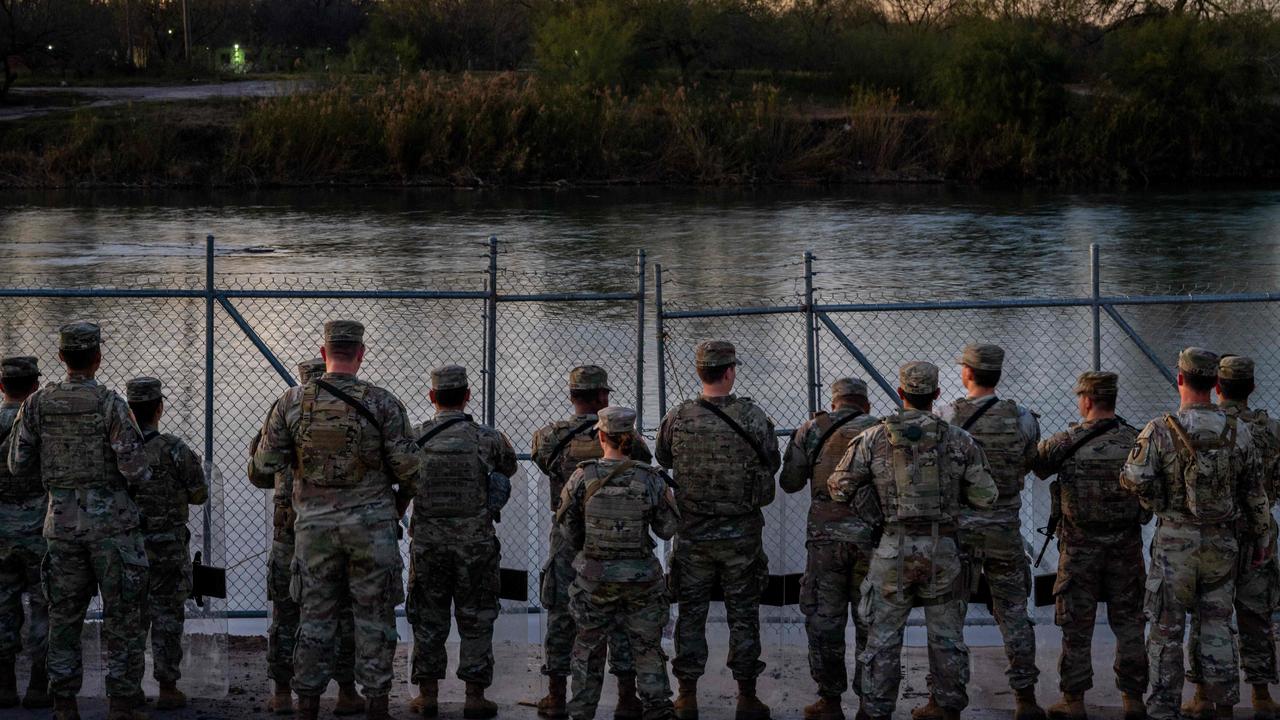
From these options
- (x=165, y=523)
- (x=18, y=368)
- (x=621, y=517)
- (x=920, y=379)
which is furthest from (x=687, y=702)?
(x=18, y=368)

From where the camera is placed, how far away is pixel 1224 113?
153 feet

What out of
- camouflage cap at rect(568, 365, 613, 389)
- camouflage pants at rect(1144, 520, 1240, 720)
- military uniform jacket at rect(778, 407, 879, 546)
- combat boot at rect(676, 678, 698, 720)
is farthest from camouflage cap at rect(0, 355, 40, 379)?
camouflage pants at rect(1144, 520, 1240, 720)

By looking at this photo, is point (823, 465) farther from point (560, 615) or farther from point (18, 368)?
point (18, 368)

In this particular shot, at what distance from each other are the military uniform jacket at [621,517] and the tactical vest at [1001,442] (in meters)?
1.48

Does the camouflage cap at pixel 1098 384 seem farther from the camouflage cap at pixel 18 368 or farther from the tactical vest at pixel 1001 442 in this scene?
the camouflage cap at pixel 18 368

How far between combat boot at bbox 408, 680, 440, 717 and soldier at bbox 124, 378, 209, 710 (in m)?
1.08

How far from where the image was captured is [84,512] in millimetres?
6812

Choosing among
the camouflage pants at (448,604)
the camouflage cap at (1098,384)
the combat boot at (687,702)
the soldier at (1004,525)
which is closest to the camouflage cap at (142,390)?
the camouflage pants at (448,604)

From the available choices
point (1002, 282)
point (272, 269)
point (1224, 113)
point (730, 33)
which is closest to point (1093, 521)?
point (1002, 282)

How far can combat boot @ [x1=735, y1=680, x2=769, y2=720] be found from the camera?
281 inches

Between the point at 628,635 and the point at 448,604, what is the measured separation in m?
0.93

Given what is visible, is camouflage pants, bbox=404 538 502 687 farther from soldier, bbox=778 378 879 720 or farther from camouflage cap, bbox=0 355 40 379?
camouflage cap, bbox=0 355 40 379

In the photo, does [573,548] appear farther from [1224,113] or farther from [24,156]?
[1224,113]

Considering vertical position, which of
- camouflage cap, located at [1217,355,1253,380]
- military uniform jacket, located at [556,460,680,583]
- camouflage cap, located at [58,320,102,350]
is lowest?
military uniform jacket, located at [556,460,680,583]
